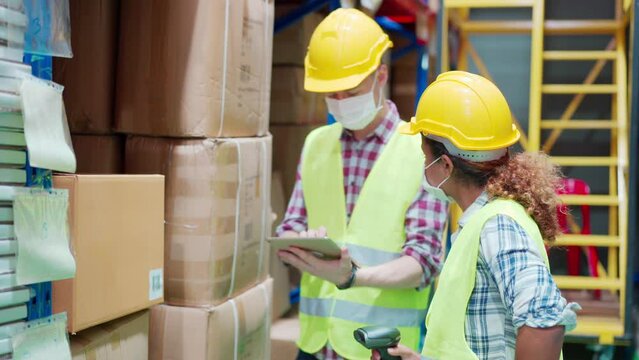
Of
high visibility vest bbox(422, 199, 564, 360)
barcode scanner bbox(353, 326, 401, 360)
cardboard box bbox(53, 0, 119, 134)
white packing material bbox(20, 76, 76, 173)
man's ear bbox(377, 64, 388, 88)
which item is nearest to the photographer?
white packing material bbox(20, 76, 76, 173)

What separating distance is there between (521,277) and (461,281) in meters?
0.18

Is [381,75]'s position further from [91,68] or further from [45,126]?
[45,126]

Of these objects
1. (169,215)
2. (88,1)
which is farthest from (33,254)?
(88,1)

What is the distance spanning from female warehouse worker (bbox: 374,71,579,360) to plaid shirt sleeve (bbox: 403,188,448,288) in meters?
0.52

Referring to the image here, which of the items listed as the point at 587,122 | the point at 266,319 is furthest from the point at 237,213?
the point at 587,122

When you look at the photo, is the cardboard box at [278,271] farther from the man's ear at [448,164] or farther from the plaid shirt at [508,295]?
the plaid shirt at [508,295]

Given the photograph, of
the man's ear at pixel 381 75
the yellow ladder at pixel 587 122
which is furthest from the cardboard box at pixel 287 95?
the man's ear at pixel 381 75

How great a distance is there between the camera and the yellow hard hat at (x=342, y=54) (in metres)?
3.01

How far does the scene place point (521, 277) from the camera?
1.86m

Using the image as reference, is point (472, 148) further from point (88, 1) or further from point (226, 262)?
point (88, 1)

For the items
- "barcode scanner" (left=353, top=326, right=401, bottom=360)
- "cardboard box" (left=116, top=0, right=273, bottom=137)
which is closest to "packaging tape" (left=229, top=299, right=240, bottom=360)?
"cardboard box" (left=116, top=0, right=273, bottom=137)

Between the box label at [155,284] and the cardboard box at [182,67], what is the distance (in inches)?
21.4

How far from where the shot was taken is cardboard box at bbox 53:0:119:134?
284cm

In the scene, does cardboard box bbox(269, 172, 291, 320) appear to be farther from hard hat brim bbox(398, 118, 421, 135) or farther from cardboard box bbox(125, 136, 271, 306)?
hard hat brim bbox(398, 118, 421, 135)
